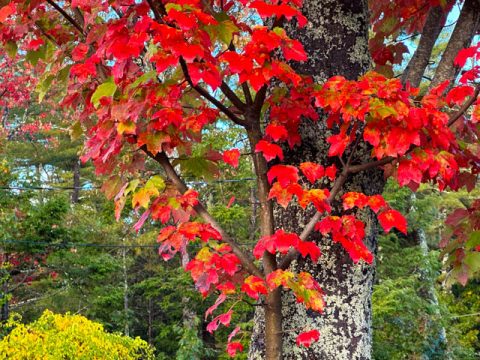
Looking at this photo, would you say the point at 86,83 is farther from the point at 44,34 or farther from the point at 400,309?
the point at 400,309

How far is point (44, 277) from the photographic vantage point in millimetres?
11883

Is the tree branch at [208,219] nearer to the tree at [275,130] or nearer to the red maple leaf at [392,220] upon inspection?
the tree at [275,130]

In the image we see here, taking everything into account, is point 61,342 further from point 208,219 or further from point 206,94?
point 206,94

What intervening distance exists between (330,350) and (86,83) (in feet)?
4.07

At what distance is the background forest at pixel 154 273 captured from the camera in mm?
9117

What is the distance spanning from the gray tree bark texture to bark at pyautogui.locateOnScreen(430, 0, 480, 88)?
319 millimetres

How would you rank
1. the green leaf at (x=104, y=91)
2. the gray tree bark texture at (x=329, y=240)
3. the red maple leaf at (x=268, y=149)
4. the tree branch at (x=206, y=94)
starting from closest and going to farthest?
the tree branch at (x=206, y=94) < the green leaf at (x=104, y=91) < the red maple leaf at (x=268, y=149) < the gray tree bark texture at (x=329, y=240)

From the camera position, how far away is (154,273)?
1487 cm

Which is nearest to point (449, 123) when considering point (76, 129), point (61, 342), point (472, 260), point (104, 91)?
point (472, 260)

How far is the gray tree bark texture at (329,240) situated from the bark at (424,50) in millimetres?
252

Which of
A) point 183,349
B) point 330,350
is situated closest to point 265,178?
point 330,350

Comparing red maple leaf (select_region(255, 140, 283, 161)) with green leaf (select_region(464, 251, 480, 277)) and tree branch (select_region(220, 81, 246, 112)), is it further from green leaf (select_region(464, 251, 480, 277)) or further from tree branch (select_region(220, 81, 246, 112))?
green leaf (select_region(464, 251, 480, 277))

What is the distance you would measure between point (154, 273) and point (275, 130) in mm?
13615

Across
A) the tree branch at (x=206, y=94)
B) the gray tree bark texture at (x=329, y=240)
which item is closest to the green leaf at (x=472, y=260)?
the gray tree bark texture at (x=329, y=240)
